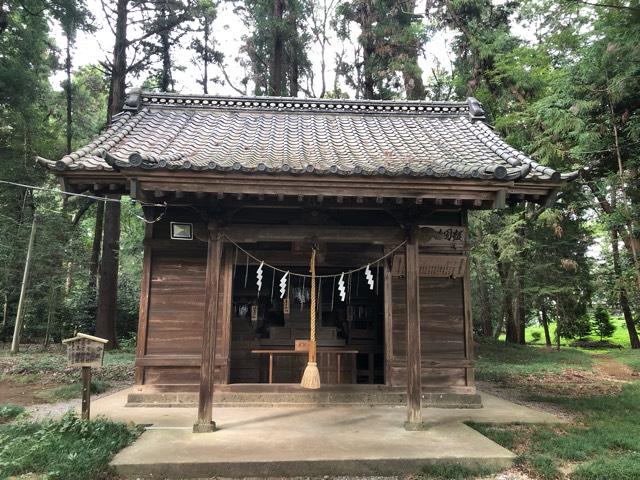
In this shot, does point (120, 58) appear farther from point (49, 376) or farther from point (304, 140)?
point (304, 140)

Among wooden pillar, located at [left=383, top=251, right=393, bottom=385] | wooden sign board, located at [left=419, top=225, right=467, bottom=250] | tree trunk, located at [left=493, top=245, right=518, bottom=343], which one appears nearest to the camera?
wooden sign board, located at [left=419, top=225, right=467, bottom=250]

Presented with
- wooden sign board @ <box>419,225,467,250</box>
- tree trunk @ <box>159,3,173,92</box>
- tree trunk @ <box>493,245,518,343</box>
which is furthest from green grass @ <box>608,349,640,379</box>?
tree trunk @ <box>159,3,173,92</box>

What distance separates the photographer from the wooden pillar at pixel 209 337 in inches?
231

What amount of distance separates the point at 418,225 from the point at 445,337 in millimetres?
2846

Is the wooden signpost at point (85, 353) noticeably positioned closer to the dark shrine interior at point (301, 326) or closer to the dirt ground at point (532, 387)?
the dirt ground at point (532, 387)

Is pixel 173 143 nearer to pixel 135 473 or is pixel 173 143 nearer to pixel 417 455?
pixel 135 473

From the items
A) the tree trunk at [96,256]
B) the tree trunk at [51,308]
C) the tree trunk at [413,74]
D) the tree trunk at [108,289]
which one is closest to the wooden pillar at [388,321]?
the tree trunk at [108,289]

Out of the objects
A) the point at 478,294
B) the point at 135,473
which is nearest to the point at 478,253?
the point at 478,294

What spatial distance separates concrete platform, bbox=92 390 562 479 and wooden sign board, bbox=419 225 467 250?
2792 mm

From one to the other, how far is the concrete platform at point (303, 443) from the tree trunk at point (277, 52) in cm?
1574

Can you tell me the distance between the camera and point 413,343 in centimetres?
616

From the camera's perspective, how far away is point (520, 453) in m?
5.30

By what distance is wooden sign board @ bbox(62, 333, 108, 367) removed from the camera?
613 cm

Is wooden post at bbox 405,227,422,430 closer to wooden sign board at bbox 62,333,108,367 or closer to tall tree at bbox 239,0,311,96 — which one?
wooden sign board at bbox 62,333,108,367
